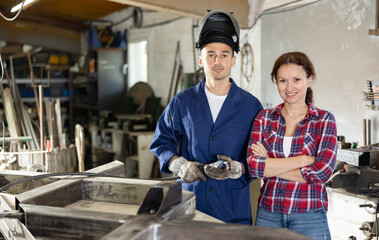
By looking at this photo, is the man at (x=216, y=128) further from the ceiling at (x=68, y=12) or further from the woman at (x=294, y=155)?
the ceiling at (x=68, y=12)

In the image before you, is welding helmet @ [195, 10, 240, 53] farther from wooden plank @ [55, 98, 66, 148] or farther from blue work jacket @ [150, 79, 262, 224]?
wooden plank @ [55, 98, 66, 148]

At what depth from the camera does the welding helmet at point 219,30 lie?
194 cm

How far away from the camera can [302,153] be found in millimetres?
1756

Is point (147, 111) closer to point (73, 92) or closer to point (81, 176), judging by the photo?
point (73, 92)

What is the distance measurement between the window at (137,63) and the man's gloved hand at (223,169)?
214 inches

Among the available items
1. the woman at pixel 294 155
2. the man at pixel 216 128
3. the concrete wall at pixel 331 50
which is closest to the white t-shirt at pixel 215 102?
the man at pixel 216 128

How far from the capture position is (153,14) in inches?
249

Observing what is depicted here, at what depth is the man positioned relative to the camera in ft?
6.24

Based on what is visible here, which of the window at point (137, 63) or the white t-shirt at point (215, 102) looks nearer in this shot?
the white t-shirt at point (215, 102)

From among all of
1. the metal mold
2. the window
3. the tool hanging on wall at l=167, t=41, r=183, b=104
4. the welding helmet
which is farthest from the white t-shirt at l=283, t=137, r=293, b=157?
the window

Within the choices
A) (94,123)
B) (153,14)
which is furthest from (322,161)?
(94,123)

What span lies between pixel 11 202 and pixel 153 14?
17.3ft

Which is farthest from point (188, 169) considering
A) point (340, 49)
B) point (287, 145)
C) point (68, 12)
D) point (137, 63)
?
point (68, 12)

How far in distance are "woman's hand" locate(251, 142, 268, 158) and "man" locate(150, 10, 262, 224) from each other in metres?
0.10
